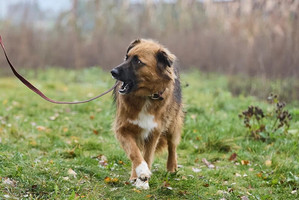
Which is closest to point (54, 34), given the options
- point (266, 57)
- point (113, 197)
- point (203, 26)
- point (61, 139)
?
point (203, 26)

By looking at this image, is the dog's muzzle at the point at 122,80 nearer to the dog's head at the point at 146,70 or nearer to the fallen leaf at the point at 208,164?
the dog's head at the point at 146,70

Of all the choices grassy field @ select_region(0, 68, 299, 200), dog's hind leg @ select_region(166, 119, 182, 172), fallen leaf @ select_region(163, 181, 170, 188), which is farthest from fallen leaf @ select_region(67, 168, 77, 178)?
dog's hind leg @ select_region(166, 119, 182, 172)

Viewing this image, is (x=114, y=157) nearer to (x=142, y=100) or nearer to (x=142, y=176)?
(x=142, y=100)

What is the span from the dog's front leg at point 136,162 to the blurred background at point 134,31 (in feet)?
26.3

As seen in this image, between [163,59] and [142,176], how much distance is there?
4.25 feet

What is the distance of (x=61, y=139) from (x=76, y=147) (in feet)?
2.92

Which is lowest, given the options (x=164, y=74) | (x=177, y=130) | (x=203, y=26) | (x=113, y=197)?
(x=113, y=197)

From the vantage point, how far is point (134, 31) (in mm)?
18031

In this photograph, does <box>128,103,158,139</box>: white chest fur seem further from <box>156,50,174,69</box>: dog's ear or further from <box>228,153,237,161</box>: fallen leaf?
<box>228,153,237,161</box>: fallen leaf

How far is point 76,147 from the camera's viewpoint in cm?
570

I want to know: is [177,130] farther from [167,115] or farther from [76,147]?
[76,147]

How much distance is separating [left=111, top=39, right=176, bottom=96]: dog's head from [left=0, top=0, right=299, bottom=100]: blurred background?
7.89 m

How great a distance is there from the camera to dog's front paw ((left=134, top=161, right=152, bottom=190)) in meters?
4.15

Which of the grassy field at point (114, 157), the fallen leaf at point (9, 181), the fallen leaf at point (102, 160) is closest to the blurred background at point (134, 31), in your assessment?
the grassy field at point (114, 157)
